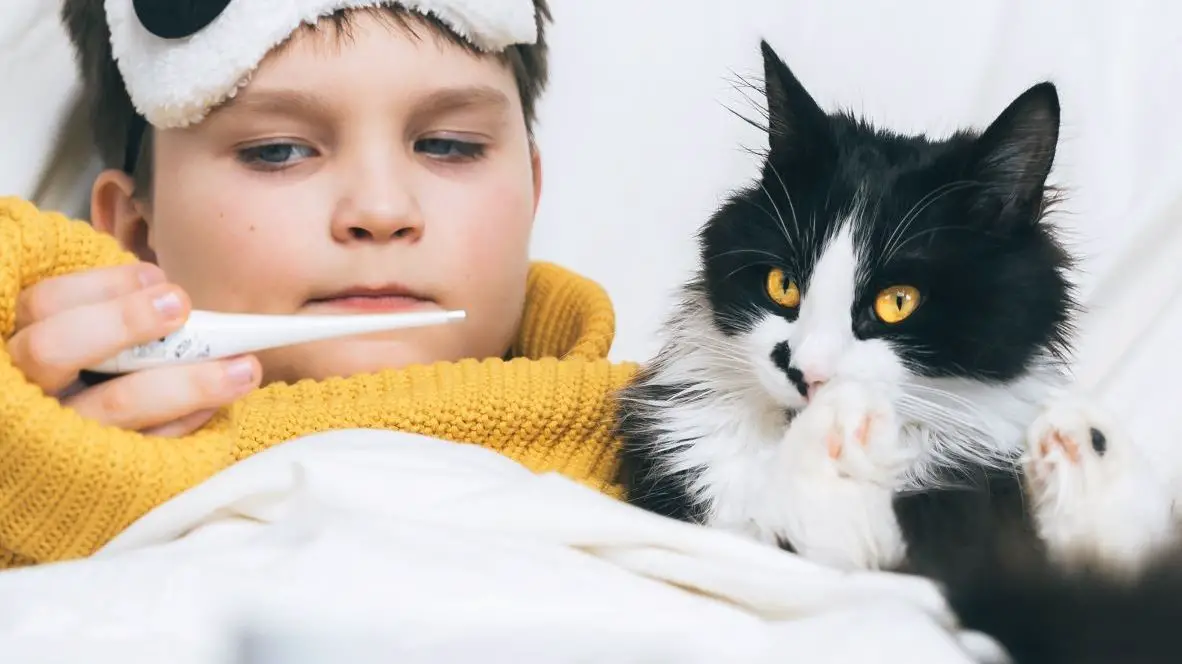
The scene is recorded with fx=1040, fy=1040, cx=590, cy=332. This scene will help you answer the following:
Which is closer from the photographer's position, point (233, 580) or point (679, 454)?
point (233, 580)

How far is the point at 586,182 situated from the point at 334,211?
65 cm

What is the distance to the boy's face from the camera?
101 cm

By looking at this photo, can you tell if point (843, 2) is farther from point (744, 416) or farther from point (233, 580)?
point (233, 580)

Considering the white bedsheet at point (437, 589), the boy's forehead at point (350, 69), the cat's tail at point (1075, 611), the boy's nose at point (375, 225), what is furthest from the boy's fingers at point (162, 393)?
the cat's tail at point (1075, 611)

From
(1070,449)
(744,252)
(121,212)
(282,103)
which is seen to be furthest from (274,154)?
(1070,449)

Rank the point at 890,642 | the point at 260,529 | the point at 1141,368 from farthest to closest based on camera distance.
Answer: the point at 1141,368 < the point at 260,529 < the point at 890,642

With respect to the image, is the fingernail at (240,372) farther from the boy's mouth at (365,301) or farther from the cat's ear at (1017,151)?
the cat's ear at (1017,151)

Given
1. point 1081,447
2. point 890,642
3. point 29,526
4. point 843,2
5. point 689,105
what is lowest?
point 29,526

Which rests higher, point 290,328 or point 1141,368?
point 1141,368

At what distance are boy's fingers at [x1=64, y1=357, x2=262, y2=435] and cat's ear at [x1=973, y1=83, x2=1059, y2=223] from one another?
593 millimetres

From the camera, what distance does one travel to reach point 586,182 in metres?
1.60

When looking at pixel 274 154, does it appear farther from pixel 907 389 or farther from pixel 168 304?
pixel 907 389

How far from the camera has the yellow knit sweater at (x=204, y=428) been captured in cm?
76

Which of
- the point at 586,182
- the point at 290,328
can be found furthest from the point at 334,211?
the point at 586,182
